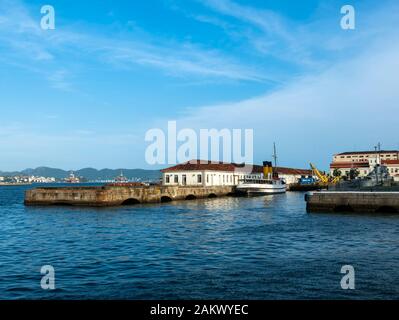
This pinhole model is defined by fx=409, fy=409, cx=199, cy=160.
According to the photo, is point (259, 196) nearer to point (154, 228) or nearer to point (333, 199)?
point (333, 199)

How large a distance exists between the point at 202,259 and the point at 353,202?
102 ft

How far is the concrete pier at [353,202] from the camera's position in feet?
→ 146

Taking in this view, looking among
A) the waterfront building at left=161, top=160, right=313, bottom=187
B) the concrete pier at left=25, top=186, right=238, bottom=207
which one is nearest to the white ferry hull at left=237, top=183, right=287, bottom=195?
the waterfront building at left=161, top=160, right=313, bottom=187

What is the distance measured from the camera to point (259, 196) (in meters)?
95.0

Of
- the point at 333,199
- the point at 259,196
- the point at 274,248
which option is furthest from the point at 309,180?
the point at 274,248

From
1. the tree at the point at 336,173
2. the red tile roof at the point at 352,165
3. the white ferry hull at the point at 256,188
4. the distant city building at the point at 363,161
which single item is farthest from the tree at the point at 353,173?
Answer: the white ferry hull at the point at 256,188

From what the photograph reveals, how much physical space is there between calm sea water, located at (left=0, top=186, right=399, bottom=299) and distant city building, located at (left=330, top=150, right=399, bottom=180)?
13775 centimetres

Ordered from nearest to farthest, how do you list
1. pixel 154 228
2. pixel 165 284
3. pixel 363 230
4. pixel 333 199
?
1. pixel 165 284
2. pixel 363 230
3. pixel 154 228
4. pixel 333 199

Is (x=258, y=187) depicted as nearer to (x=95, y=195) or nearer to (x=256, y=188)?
(x=256, y=188)

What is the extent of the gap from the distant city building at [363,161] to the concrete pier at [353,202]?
121 metres

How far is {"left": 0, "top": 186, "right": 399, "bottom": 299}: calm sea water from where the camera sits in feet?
49.7

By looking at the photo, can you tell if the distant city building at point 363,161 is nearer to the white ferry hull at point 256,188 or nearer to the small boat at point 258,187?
the small boat at point 258,187

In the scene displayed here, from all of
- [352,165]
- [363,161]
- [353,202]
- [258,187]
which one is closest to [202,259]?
[353,202]
